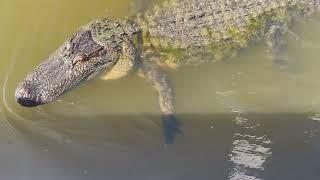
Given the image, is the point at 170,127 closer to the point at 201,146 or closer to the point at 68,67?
the point at 201,146

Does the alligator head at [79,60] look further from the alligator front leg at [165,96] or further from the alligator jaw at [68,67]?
the alligator front leg at [165,96]

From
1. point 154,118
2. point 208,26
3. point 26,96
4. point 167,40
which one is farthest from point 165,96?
point 26,96

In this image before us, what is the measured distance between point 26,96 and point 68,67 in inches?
19.3

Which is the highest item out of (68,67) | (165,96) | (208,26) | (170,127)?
(208,26)

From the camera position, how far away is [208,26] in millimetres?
5027

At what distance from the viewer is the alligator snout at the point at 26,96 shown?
4.56 metres

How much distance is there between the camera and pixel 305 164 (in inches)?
179

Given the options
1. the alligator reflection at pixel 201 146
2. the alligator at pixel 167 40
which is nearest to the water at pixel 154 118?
the alligator reflection at pixel 201 146

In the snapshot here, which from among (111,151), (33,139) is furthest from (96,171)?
(33,139)

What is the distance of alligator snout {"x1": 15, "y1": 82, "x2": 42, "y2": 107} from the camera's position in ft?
15.0

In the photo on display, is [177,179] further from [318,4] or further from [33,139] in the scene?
[318,4]

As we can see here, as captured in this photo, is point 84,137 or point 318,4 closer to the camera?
point 84,137

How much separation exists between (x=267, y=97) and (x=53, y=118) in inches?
80.3

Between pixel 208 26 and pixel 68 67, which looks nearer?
pixel 68 67
